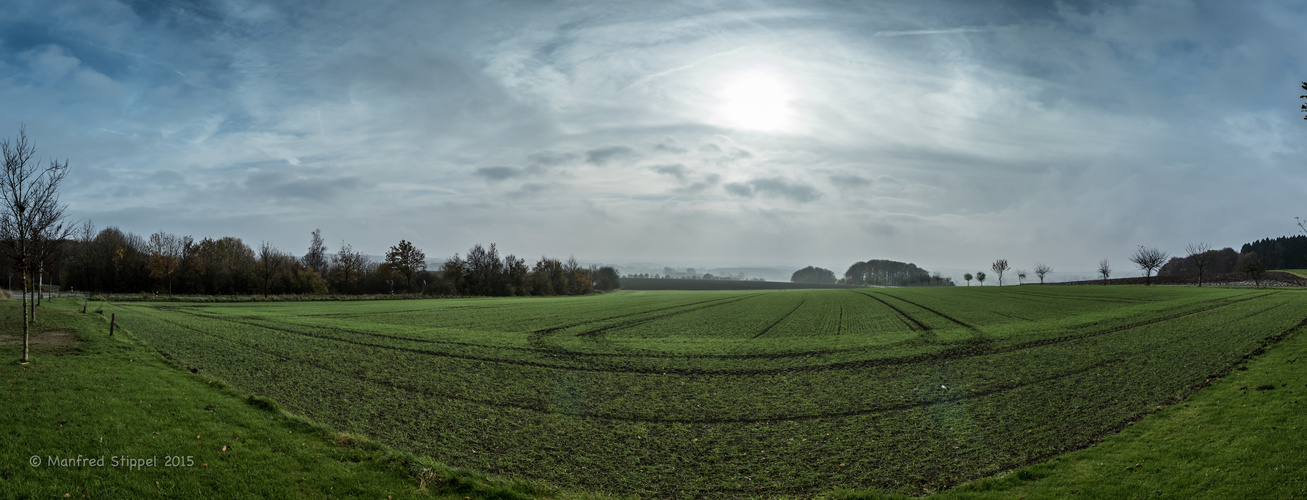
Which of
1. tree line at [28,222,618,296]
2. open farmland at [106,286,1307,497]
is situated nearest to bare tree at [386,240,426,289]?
tree line at [28,222,618,296]

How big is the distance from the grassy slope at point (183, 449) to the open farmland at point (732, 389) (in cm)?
122

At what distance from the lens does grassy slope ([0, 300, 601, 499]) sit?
9289 millimetres

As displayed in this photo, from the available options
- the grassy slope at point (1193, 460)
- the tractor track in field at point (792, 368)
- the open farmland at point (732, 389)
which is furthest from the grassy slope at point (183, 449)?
the tractor track in field at point (792, 368)

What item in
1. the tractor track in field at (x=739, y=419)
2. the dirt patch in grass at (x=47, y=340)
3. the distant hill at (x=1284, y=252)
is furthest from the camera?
the distant hill at (x=1284, y=252)

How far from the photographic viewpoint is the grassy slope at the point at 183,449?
929 centimetres

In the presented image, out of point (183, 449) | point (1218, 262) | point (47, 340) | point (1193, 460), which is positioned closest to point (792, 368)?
point (1193, 460)

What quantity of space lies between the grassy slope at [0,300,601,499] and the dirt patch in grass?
567 cm

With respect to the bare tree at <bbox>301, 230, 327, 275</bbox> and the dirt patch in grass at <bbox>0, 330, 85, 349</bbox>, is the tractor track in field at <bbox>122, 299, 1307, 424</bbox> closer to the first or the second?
the dirt patch in grass at <bbox>0, 330, 85, 349</bbox>

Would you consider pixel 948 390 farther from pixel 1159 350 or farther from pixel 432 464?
pixel 432 464

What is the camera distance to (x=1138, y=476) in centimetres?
1023

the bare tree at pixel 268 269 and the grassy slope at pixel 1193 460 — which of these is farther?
the bare tree at pixel 268 269

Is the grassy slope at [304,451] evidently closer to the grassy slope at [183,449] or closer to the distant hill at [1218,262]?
the grassy slope at [183,449]

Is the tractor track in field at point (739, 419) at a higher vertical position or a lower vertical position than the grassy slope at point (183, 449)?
lower

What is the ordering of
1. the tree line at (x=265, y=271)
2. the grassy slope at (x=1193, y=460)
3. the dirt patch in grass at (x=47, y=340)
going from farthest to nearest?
the tree line at (x=265, y=271)
the dirt patch in grass at (x=47, y=340)
the grassy slope at (x=1193, y=460)
